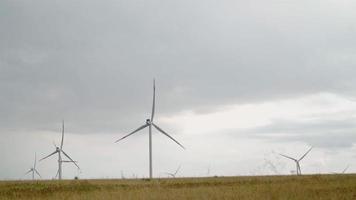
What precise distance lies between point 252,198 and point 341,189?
1255cm

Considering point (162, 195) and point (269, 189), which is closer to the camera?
point (162, 195)

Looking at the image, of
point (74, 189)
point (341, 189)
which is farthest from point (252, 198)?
point (74, 189)

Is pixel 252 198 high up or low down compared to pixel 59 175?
down

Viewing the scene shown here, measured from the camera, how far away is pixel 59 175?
105062mm

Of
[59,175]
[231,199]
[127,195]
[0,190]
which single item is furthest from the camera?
[59,175]

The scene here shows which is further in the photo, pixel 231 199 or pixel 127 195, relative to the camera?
pixel 127 195

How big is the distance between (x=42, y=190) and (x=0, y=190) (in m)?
4.12

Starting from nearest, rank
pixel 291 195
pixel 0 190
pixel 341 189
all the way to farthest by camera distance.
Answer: pixel 291 195
pixel 341 189
pixel 0 190

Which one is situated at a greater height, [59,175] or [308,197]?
[59,175]

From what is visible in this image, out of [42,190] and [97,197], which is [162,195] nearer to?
[97,197]

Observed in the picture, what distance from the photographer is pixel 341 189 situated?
50.0 meters

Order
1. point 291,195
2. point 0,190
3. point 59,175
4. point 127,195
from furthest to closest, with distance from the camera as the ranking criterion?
point 59,175 → point 0,190 → point 127,195 → point 291,195

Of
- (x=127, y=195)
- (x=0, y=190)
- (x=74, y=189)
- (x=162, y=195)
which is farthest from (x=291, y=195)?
(x=0, y=190)

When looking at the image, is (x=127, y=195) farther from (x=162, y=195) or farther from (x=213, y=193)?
(x=213, y=193)
